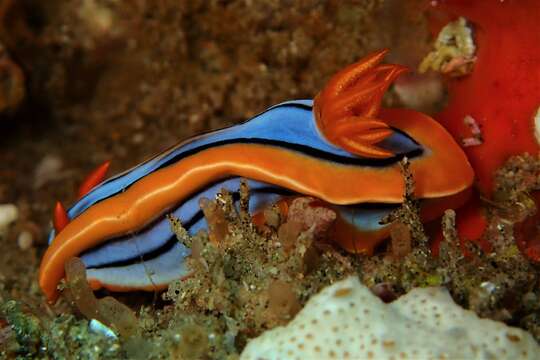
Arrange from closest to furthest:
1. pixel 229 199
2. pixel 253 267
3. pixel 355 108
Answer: pixel 253 267
pixel 229 199
pixel 355 108

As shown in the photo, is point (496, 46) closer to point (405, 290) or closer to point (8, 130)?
point (405, 290)

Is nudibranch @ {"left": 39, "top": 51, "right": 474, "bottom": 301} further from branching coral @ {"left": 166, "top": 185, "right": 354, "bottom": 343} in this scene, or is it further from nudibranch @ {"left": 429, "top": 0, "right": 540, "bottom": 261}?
branching coral @ {"left": 166, "top": 185, "right": 354, "bottom": 343}

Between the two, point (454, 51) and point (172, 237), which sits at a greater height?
point (454, 51)

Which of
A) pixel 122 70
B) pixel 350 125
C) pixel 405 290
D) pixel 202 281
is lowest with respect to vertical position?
pixel 122 70

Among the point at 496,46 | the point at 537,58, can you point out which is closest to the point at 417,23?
the point at 496,46

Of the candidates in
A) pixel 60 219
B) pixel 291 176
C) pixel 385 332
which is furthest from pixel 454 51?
pixel 60 219

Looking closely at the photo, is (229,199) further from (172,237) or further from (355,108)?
(355,108)

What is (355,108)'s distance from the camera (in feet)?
9.81

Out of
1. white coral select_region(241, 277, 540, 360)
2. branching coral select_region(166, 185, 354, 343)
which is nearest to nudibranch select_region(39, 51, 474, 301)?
branching coral select_region(166, 185, 354, 343)

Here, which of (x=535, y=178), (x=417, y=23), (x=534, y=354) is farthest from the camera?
(x=417, y=23)

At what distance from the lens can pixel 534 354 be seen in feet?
6.44

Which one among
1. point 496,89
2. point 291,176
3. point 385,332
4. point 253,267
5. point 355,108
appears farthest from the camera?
point 496,89

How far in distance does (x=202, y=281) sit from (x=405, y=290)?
81cm

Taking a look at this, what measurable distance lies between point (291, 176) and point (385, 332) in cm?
114
